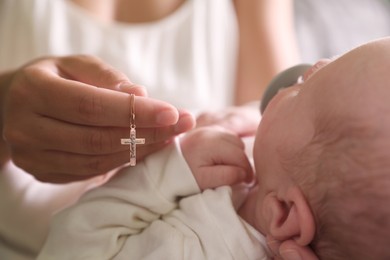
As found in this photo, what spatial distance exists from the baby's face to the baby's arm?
5.2 inches

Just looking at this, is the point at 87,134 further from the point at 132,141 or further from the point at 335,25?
the point at 335,25

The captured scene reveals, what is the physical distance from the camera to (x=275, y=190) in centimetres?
68

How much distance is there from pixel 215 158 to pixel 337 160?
0.22 meters

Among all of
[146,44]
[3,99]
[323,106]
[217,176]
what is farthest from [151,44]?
[323,106]

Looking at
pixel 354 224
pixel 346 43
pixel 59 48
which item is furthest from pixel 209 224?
pixel 346 43

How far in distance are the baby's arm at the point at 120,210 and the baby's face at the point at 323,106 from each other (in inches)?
5.2

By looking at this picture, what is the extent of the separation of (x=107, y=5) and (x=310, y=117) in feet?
2.75

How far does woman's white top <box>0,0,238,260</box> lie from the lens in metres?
1.24

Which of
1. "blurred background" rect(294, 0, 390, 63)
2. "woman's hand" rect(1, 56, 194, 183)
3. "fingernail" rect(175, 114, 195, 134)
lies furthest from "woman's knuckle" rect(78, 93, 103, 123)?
"blurred background" rect(294, 0, 390, 63)

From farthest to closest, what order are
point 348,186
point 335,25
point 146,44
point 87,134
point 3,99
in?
Result: point 335,25 < point 146,44 < point 3,99 < point 87,134 < point 348,186

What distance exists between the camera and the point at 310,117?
0.64 metres

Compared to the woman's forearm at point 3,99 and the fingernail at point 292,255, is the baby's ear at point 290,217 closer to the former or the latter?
the fingernail at point 292,255

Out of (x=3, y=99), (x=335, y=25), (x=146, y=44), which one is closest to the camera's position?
(x=3, y=99)

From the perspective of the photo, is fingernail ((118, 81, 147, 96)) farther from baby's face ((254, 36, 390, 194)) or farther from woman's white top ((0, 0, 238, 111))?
woman's white top ((0, 0, 238, 111))
